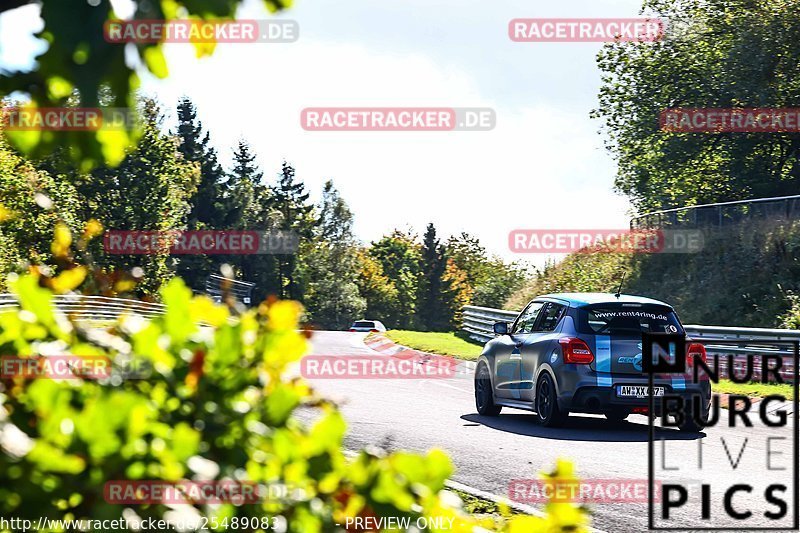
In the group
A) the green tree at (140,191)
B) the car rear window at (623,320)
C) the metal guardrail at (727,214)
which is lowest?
the car rear window at (623,320)

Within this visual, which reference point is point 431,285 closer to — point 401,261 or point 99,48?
point 401,261

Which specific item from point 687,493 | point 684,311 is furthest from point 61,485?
point 684,311

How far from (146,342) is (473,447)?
9.22 metres

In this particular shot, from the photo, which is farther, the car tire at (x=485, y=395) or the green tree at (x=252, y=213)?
the green tree at (x=252, y=213)

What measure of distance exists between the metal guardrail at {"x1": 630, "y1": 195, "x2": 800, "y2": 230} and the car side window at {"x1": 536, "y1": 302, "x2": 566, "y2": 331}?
61.8 ft

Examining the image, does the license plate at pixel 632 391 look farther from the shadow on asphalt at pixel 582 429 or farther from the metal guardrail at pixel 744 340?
the metal guardrail at pixel 744 340

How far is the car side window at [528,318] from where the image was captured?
14.2 metres

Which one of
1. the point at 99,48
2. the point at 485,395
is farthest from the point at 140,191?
the point at 99,48

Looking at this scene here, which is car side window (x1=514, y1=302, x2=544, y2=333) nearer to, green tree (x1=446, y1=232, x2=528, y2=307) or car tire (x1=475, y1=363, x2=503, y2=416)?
car tire (x1=475, y1=363, x2=503, y2=416)

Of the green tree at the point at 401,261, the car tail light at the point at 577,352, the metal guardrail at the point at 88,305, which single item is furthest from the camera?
the green tree at the point at 401,261

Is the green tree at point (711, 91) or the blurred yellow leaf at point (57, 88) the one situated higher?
the green tree at point (711, 91)

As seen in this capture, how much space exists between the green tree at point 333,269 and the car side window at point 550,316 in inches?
3731

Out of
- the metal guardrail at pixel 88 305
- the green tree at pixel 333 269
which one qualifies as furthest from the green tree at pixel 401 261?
the metal guardrail at pixel 88 305

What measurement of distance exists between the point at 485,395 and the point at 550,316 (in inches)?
75.8
